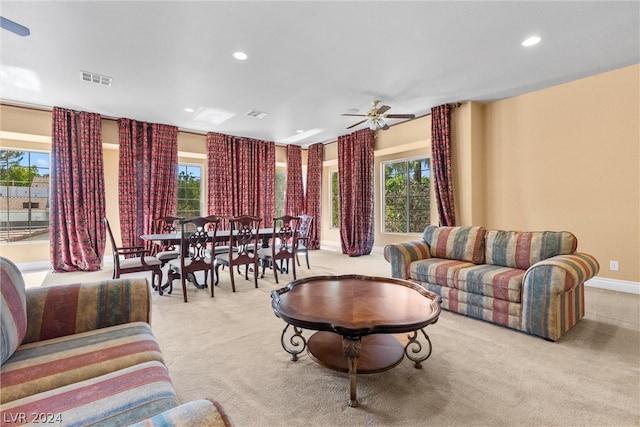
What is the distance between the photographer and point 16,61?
129 inches

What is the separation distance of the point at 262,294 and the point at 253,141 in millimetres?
4344

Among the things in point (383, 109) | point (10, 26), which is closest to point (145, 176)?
point (10, 26)

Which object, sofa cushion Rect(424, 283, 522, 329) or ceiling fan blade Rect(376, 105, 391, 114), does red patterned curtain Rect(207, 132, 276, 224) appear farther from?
sofa cushion Rect(424, 283, 522, 329)

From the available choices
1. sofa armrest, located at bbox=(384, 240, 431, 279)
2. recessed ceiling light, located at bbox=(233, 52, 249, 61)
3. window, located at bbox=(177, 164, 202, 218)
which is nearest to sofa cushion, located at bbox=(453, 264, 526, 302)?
sofa armrest, located at bbox=(384, 240, 431, 279)

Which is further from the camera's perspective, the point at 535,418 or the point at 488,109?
the point at 488,109

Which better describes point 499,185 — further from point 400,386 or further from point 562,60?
point 400,386

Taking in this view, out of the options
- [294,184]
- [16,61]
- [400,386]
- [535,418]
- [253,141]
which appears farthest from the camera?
[294,184]

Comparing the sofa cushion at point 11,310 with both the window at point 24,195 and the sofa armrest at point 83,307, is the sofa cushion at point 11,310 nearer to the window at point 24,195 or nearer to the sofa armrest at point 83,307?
the sofa armrest at point 83,307

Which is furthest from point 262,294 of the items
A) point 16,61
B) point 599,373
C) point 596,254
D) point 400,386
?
point 596,254

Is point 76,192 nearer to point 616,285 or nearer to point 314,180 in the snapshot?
point 314,180

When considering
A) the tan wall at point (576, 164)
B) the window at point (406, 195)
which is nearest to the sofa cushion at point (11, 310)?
the tan wall at point (576, 164)

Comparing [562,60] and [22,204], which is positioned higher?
[562,60]

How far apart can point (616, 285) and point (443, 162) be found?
107 inches

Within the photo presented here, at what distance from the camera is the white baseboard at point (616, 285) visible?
3.56 m
